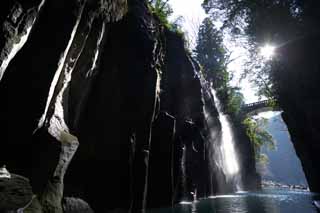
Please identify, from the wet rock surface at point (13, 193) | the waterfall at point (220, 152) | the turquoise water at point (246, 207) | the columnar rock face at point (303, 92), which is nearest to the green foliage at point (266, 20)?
the columnar rock face at point (303, 92)

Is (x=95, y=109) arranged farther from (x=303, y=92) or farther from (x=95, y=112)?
(x=303, y=92)

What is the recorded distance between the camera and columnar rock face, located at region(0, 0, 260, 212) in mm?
10211

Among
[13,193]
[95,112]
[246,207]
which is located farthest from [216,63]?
[13,193]

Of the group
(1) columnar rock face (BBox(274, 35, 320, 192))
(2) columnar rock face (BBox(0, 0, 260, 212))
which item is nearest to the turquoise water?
(2) columnar rock face (BBox(0, 0, 260, 212))

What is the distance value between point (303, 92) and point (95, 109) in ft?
55.8

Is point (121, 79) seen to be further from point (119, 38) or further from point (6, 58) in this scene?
point (6, 58)

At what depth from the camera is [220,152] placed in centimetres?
3956

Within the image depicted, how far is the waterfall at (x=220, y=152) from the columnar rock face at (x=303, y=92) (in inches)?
376

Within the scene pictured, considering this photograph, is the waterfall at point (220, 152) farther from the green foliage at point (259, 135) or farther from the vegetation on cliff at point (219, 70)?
the green foliage at point (259, 135)

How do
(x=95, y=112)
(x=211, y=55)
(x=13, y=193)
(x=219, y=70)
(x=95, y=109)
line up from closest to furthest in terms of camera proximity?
(x=13, y=193) → (x=95, y=112) → (x=95, y=109) → (x=219, y=70) → (x=211, y=55)

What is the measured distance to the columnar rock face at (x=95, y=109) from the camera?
10.2 m

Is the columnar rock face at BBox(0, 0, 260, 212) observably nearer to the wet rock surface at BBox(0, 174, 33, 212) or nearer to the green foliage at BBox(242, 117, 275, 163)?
the wet rock surface at BBox(0, 174, 33, 212)

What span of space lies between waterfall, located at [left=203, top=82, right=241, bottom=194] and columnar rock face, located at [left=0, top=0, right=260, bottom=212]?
10229 mm

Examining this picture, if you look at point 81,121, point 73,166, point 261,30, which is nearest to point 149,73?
point 81,121
